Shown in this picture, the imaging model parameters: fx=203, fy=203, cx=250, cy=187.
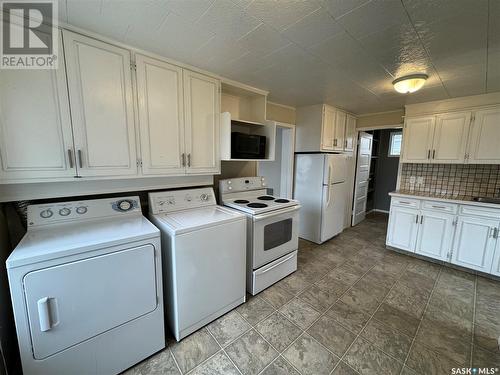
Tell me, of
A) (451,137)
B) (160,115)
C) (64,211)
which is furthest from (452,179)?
(64,211)

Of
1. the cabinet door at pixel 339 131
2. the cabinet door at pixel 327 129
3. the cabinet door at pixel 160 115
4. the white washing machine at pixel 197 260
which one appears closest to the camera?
the white washing machine at pixel 197 260

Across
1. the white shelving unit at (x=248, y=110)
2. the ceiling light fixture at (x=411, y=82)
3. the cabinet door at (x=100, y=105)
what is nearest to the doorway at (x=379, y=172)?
the ceiling light fixture at (x=411, y=82)

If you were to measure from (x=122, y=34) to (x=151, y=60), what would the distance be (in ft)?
0.91

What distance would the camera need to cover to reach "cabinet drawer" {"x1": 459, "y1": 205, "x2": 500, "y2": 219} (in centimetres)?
241

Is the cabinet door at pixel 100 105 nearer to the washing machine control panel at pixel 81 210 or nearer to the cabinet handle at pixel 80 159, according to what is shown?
the cabinet handle at pixel 80 159

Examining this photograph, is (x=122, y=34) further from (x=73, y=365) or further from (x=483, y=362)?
(x=483, y=362)

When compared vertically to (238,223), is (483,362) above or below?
below

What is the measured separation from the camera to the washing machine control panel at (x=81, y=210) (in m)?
1.48

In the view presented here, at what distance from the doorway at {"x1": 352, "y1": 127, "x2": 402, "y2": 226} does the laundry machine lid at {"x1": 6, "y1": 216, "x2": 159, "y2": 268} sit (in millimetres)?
4453

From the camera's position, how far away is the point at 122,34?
4.90ft

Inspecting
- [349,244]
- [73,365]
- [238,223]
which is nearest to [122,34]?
[238,223]

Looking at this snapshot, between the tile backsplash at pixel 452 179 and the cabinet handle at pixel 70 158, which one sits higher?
the cabinet handle at pixel 70 158

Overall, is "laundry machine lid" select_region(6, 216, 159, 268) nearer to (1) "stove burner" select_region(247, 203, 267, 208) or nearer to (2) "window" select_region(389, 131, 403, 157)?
(1) "stove burner" select_region(247, 203, 267, 208)

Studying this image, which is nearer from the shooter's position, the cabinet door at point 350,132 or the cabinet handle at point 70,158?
the cabinet handle at point 70,158
